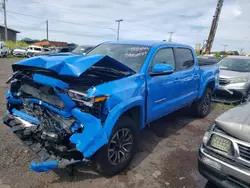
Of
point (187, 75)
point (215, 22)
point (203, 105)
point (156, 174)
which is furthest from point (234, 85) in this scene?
point (215, 22)

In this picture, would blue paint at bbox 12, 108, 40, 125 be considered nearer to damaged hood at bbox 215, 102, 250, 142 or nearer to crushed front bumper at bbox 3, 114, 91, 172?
crushed front bumper at bbox 3, 114, 91, 172

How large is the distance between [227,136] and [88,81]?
69.7 inches

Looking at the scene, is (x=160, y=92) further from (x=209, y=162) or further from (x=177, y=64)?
(x=209, y=162)

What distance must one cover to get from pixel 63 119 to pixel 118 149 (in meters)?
0.90

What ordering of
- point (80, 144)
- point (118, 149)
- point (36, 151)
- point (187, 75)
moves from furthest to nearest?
point (187, 75), point (118, 149), point (36, 151), point (80, 144)

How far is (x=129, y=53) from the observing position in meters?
3.78

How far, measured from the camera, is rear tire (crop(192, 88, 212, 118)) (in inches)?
224

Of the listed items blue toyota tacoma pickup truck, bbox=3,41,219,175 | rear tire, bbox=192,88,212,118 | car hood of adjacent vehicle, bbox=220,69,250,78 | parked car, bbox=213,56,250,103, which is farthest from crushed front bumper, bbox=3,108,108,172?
car hood of adjacent vehicle, bbox=220,69,250,78

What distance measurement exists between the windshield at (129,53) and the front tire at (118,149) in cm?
97

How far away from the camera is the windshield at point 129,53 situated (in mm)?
3524

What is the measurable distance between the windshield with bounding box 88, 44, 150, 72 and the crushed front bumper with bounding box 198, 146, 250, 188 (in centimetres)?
166

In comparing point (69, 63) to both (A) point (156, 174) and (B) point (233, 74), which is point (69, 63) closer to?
(A) point (156, 174)

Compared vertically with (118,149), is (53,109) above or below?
above

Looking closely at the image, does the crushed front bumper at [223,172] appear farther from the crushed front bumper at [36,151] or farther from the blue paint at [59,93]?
the blue paint at [59,93]
